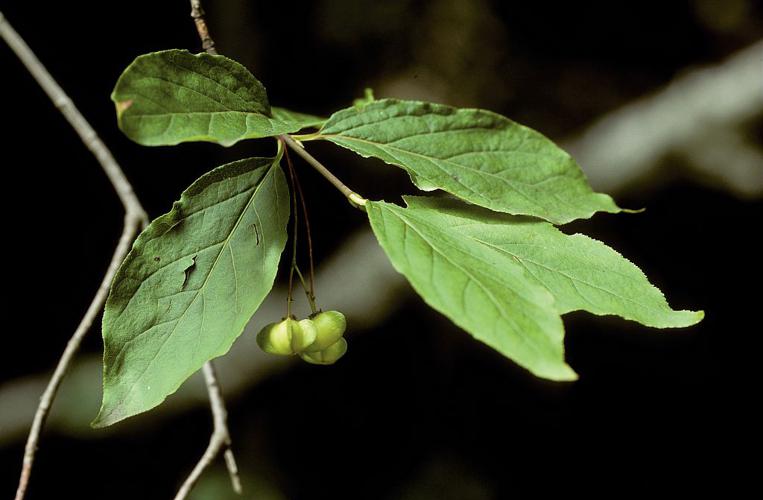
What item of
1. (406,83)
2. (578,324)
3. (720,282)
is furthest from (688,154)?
(406,83)

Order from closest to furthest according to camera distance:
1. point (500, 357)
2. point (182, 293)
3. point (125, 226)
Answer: point (182, 293), point (125, 226), point (500, 357)

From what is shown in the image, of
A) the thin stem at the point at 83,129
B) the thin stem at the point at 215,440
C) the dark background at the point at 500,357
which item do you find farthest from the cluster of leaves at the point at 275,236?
the dark background at the point at 500,357

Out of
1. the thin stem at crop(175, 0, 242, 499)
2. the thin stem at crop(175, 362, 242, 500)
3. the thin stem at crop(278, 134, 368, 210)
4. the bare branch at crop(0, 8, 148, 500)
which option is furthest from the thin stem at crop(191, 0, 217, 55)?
the thin stem at crop(175, 362, 242, 500)

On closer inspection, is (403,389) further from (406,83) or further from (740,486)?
(740,486)

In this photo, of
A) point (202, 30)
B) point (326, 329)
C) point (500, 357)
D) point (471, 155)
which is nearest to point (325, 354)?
point (326, 329)

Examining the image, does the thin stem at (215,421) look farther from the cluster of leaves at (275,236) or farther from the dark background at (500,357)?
the dark background at (500,357)

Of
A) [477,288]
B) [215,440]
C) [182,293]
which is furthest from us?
[215,440]

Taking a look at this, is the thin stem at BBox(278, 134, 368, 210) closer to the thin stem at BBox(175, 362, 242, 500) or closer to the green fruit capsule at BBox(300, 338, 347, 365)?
the green fruit capsule at BBox(300, 338, 347, 365)

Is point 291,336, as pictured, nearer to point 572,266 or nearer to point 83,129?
point 572,266
